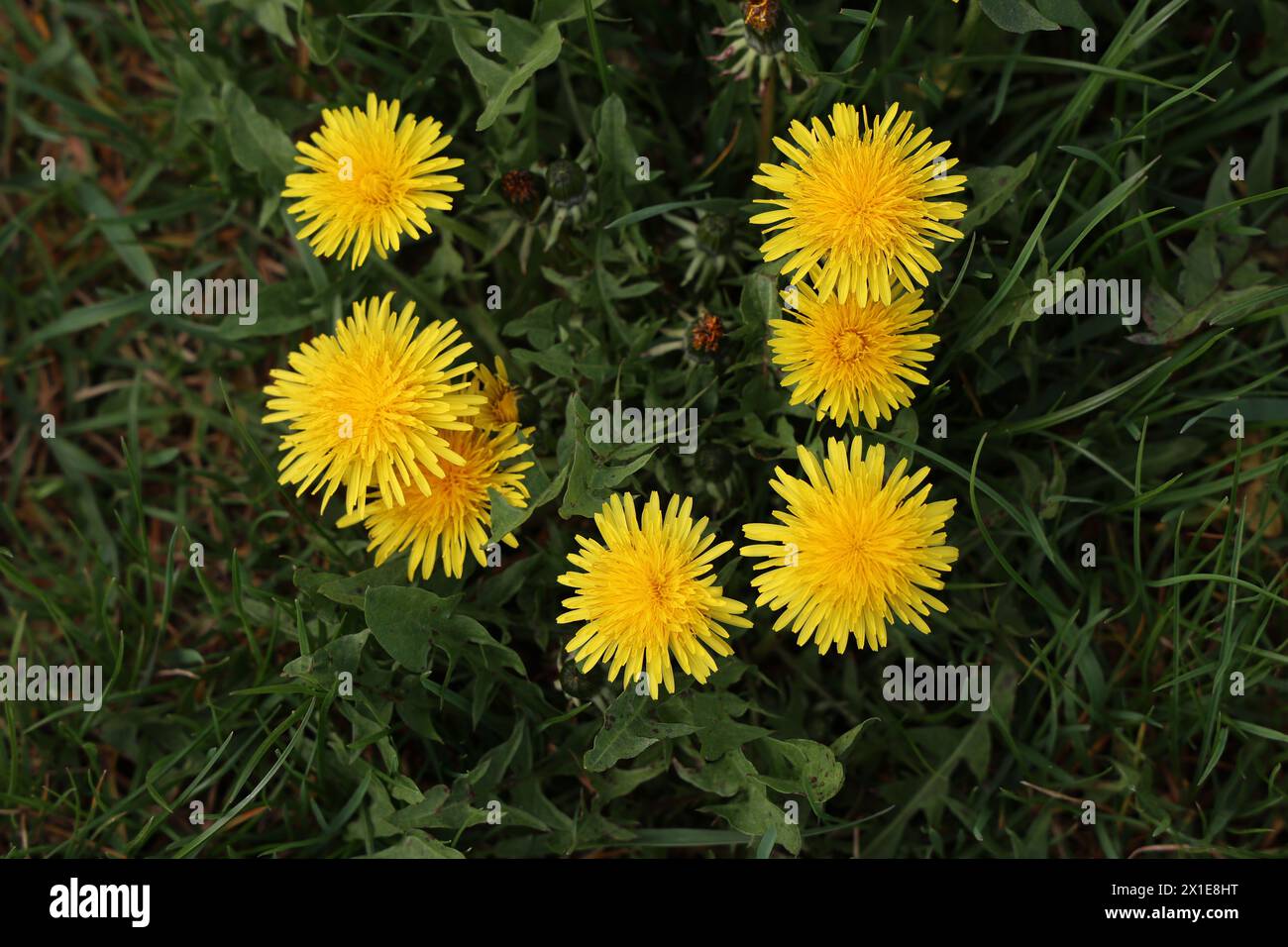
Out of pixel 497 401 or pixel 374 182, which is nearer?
pixel 374 182

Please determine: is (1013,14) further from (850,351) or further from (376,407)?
(376,407)

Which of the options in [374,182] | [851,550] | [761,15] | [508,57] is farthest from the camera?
[508,57]

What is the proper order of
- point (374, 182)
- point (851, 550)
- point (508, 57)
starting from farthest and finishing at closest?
point (508, 57)
point (374, 182)
point (851, 550)

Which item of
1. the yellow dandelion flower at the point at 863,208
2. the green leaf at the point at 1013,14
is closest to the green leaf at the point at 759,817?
the yellow dandelion flower at the point at 863,208

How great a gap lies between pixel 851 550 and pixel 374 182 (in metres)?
1.22

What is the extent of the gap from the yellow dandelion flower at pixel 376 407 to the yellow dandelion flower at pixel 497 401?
0.26 ft

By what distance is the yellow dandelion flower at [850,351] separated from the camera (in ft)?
6.42

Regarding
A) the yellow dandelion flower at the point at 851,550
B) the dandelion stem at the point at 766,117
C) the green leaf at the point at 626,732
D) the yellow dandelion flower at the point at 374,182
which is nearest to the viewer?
the yellow dandelion flower at the point at 851,550

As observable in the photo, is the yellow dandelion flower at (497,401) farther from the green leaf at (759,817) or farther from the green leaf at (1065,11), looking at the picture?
the green leaf at (1065,11)

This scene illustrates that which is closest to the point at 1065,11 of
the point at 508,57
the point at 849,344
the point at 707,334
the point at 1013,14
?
the point at 1013,14

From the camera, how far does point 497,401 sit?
221 centimetres

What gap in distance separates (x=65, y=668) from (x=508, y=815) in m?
1.21

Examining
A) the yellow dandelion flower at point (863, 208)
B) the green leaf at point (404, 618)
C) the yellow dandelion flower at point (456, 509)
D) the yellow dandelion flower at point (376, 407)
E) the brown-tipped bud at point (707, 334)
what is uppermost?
the yellow dandelion flower at point (863, 208)
